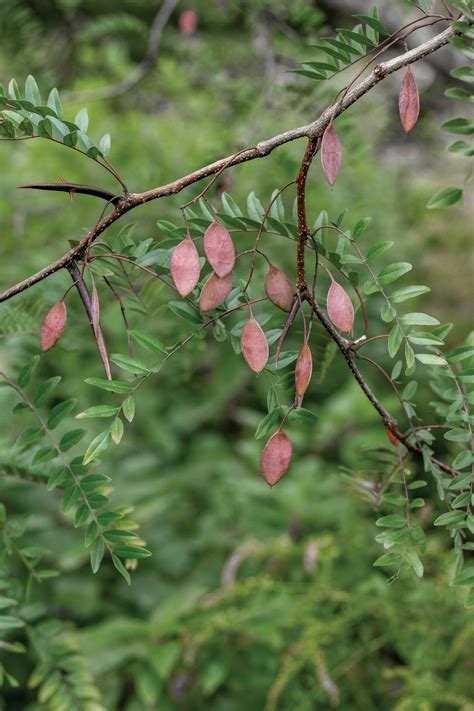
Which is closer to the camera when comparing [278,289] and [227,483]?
[278,289]

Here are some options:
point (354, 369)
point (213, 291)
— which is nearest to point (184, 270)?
point (213, 291)

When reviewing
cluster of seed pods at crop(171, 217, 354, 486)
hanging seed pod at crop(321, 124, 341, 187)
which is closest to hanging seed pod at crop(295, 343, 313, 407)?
cluster of seed pods at crop(171, 217, 354, 486)

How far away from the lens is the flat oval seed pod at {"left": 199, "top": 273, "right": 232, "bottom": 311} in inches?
19.8

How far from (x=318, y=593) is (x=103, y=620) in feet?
1.95

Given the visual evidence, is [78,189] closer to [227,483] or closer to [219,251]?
[219,251]

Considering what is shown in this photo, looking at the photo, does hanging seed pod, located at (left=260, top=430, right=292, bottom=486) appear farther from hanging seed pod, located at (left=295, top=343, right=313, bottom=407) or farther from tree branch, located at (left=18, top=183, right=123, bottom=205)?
tree branch, located at (left=18, top=183, right=123, bottom=205)

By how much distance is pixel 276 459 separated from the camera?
1.73ft

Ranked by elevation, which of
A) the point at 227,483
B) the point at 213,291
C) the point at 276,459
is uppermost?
the point at 213,291

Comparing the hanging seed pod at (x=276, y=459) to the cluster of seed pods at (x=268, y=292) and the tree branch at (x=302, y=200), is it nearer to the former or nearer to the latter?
the cluster of seed pods at (x=268, y=292)

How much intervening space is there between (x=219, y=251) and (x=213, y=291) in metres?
0.03

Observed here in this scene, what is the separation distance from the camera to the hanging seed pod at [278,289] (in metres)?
0.53

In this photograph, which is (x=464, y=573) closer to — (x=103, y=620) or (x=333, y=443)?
(x=103, y=620)

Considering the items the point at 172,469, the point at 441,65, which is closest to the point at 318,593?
the point at 172,469

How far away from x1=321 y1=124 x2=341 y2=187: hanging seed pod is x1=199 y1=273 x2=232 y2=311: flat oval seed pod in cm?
9
